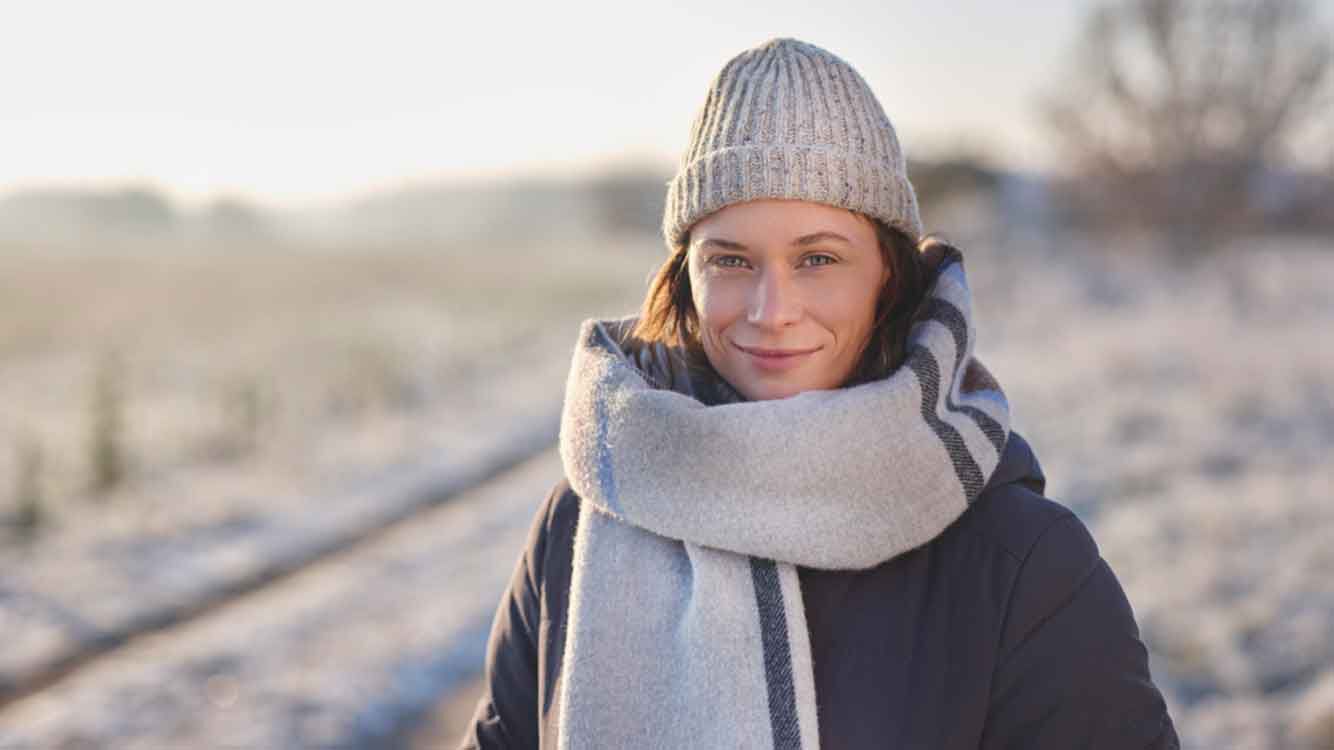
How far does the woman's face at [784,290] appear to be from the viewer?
1.62 metres

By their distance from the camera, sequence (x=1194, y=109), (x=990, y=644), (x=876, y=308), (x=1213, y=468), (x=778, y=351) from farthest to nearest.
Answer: (x=1194, y=109)
(x=1213, y=468)
(x=876, y=308)
(x=778, y=351)
(x=990, y=644)

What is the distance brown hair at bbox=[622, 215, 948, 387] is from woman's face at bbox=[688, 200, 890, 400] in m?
0.06

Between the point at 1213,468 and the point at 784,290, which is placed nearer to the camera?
the point at 784,290

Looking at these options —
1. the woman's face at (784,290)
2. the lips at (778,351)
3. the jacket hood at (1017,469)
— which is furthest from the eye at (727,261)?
the jacket hood at (1017,469)

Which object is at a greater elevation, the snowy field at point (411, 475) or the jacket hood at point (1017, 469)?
the jacket hood at point (1017, 469)

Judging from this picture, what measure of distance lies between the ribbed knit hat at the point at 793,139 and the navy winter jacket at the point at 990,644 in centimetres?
47

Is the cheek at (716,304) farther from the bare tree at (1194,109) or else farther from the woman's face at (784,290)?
the bare tree at (1194,109)

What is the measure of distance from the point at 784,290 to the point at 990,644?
1.88 ft

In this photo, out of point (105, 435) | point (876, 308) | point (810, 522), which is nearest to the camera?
point (810, 522)

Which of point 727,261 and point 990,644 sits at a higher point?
point 727,261

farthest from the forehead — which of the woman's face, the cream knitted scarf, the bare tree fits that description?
the bare tree

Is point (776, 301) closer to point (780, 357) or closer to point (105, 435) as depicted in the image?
point (780, 357)

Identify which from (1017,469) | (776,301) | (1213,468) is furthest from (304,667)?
(1213,468)

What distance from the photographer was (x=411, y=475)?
350 inches
